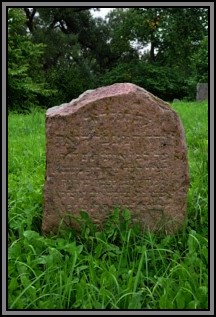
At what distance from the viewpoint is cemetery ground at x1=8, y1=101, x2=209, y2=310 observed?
2527 mm

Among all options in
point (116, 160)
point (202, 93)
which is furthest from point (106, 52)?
point (116, 160)

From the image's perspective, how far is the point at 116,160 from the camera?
3270mm

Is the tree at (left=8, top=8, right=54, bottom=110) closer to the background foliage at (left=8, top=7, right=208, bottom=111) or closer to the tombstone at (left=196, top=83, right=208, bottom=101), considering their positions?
the background foliage at (left=8, top=7, right=208, bottom=111)

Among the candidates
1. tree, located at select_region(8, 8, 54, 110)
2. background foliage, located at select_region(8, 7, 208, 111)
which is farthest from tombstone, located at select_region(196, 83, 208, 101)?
tree, located at select_region(8, 8, 54, 110)

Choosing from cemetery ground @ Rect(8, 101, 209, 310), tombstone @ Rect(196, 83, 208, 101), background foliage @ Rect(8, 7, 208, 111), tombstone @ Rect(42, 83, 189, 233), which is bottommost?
cemetery ground @ Rect(8, 101, 209, 310)

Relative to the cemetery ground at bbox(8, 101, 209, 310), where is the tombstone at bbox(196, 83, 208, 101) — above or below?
above

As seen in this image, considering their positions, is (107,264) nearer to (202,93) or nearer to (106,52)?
(202,93)

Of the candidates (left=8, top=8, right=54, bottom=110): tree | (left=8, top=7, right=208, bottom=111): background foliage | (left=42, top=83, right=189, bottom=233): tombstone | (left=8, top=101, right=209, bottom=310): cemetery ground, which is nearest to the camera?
(left=8, top=101, right=209, bottom=310): cemetery ground

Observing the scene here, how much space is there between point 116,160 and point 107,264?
0.68 m

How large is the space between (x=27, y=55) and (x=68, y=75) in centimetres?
263

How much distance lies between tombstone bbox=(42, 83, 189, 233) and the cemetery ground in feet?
0.33
